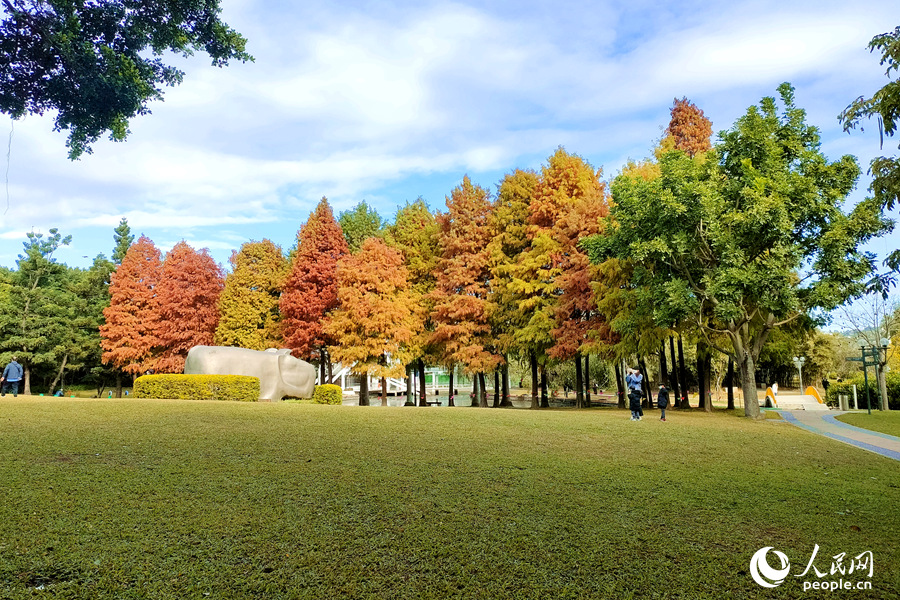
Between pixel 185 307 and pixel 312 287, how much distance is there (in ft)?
32.4

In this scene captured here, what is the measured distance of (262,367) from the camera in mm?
22500

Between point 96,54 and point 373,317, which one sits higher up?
point 96,54

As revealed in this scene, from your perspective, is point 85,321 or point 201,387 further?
point 85,321

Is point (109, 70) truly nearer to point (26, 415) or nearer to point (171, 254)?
point (26, 415)

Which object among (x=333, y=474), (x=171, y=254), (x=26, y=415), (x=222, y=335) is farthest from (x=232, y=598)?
(x=171, y=254)

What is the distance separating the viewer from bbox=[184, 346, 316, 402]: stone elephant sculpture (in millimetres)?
21578

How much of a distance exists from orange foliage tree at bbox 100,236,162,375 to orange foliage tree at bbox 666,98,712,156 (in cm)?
3291

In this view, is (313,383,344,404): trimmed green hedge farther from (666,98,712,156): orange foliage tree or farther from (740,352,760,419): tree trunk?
(666,98,712,156): orange foliage tree

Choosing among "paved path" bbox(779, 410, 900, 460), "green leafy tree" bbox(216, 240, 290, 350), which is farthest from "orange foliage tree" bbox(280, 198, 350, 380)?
"paved path" bbox(779, 410, 900, 460)

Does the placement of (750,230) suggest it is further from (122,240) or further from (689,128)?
(122,240)

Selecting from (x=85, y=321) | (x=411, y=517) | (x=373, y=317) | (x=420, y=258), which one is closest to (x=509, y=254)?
(x=420, y=258)

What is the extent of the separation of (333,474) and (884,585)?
204 inches

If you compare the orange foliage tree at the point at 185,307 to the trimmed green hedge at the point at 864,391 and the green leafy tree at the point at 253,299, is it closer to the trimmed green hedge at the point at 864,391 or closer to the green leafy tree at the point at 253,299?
the green leafy tree at the point at 253,299

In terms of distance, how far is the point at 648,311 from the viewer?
19.7 metres
